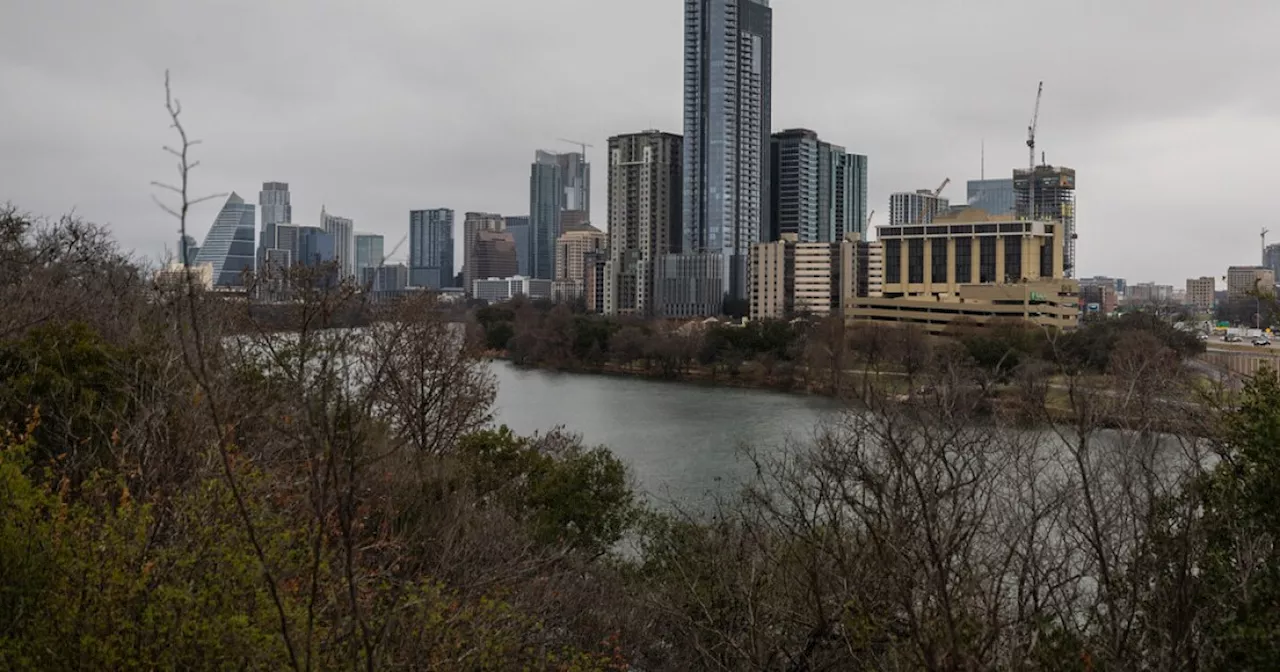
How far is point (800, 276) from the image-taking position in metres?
31.3

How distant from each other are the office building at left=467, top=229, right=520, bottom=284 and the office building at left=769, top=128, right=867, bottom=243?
18861 mm

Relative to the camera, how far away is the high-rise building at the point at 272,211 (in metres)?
12.4

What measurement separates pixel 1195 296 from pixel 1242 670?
4761 cm

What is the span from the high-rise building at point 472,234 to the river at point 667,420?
113 feet

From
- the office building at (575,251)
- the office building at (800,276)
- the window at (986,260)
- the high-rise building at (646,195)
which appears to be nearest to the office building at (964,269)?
the window at (986,260)

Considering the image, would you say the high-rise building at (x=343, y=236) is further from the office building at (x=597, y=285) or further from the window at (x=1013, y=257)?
the office building at (x=597, y=285)

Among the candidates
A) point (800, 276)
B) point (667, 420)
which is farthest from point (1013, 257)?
point (667, 420)

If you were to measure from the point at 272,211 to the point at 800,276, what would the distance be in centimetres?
2037

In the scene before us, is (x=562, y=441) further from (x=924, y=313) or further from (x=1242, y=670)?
(x=924, y=313)

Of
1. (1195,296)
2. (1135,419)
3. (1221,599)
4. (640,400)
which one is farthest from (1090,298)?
(1221,599)

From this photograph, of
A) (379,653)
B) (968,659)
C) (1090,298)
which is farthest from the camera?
(1090,298)

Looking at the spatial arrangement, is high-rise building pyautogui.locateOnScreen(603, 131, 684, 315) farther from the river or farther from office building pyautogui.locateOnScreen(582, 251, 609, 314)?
the river

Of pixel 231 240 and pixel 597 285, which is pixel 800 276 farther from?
pixel 231 240

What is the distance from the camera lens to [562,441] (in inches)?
261
